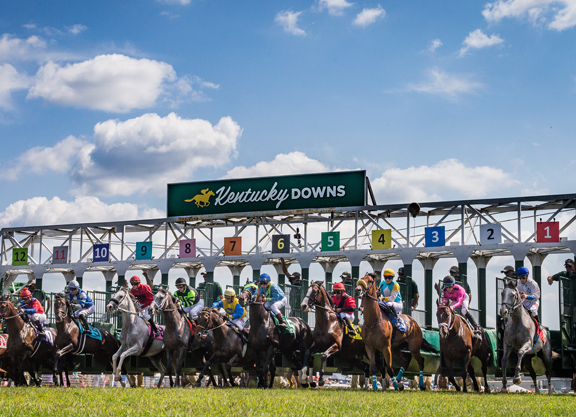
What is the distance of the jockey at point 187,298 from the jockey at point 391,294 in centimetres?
426

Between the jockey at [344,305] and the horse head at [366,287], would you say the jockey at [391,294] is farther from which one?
the jockey at [344,305]

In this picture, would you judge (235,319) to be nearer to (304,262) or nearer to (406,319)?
(406,319)

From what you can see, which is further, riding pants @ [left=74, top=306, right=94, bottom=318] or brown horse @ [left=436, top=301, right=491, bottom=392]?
riding pants @ [left=74, top=306, right=94, bottom=318]

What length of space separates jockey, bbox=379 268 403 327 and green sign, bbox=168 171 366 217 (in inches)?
449

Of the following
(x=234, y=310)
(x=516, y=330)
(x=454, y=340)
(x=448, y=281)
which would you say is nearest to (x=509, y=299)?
(x=516, y=330)

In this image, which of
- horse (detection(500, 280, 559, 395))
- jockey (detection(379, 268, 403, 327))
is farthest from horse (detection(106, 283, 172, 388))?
horse (detection(500, 280, 559, 395))

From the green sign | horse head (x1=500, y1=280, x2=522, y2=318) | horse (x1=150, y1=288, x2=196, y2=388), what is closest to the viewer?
horse head (x1=500, y1=280, x2=522, y2=318)

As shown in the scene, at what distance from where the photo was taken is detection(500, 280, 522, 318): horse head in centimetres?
1508

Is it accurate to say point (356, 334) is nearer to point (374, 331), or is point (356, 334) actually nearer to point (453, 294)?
point (374, 331)

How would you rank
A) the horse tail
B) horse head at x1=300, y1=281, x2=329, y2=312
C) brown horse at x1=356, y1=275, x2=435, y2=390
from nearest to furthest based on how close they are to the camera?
1. brown horse at x1=356, y1=275, x2=435, y2=390
2. horse head at x1=300, y1=281, x2=329, y2=312
3. the horse tail

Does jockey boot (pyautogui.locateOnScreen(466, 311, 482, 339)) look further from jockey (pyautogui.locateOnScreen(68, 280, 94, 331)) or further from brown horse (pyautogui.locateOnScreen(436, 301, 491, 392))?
jockey (pyautogui.locateOnScreen(68, 280, 94, 331))

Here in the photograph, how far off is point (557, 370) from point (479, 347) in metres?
1.65

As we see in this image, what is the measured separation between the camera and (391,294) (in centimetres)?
1667

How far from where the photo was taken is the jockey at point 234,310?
1755 centimetres
